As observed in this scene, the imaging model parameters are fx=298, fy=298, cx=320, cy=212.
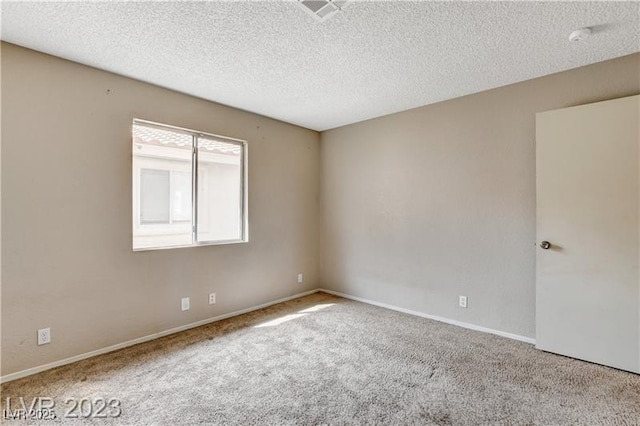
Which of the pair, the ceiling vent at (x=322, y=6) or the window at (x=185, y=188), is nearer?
the ceiling vent at (x=322, y=6)

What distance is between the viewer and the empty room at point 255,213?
1981mm

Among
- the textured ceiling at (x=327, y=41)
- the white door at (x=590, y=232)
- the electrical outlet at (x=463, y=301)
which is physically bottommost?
the electrical outlet at (x=463, y=301)

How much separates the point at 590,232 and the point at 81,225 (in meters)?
4.33

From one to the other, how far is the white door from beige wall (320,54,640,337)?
191 millimetres

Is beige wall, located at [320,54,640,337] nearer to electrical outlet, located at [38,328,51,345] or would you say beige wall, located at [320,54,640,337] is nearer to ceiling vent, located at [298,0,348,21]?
ceiling vent, located at [298,0,348,21]

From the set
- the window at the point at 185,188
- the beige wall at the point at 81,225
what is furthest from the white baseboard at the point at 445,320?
the window at the point at 185,188

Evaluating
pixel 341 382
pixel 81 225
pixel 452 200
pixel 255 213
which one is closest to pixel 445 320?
pixel 452 200

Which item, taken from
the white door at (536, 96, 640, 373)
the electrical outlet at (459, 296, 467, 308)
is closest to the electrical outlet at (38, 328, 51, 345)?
the electrical outlet at (459, 296, 467, 308)

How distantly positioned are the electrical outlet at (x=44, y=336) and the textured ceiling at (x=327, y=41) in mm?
2221

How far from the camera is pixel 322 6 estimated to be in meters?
1.88

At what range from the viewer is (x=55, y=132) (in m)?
2.44

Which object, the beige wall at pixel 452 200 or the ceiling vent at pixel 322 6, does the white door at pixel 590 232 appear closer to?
the beige wall at pixel 452 200

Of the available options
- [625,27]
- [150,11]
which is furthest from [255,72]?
[625,27]

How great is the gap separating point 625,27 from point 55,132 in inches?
171
